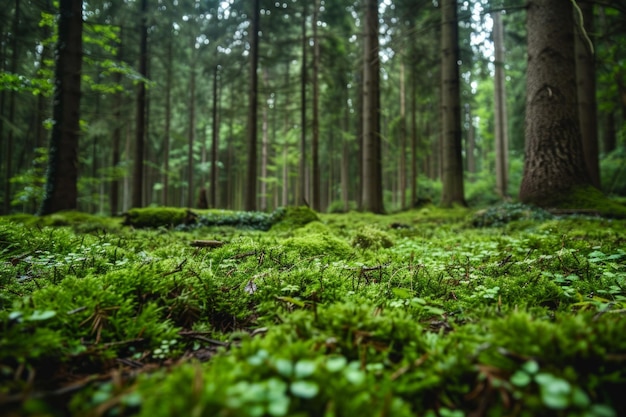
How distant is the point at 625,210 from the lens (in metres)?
4.87

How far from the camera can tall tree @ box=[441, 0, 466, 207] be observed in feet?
31.0

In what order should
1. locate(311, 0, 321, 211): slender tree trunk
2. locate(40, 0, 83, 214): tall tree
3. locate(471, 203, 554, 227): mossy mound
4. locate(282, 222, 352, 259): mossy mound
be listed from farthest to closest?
locate(311, 0, 321, 211): slender tree trunk
locate(40, 0, 83, 214): tall tree
locate(471, 203, 554, 227): mossy mound
locate(282, 222, 352, 259): mossy mound

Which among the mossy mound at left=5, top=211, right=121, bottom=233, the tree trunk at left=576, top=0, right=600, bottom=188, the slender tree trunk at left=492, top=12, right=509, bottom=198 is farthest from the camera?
the slender tree trunk at left=492, top=12, right=509, bottom=198

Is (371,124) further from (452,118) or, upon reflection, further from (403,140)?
(403,140)

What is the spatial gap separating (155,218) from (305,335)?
18.9 ft

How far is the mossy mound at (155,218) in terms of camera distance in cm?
589

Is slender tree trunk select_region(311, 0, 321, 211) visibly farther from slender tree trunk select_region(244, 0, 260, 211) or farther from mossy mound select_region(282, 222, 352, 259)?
mossy mound select_region(282, 222, 352, 259)

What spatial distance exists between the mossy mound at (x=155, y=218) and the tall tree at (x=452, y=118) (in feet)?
25.5

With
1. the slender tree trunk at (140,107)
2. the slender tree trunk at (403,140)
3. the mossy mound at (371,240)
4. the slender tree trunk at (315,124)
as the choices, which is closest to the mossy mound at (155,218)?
the mossy mound at (371,240)

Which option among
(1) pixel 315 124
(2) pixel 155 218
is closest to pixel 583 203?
(2) pixel 155 218

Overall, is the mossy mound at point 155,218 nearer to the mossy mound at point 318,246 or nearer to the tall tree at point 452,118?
the mossy mound at point 318,246

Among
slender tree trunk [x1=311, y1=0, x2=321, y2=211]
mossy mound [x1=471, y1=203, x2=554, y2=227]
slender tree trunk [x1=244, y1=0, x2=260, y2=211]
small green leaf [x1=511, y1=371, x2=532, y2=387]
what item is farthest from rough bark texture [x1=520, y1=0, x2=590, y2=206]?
slender tree trunk [x1=311, y1=0, x2=321, y2=211]

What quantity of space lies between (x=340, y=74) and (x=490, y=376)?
16666mm

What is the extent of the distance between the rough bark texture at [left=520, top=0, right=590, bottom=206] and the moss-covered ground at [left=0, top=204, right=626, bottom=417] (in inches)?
131
